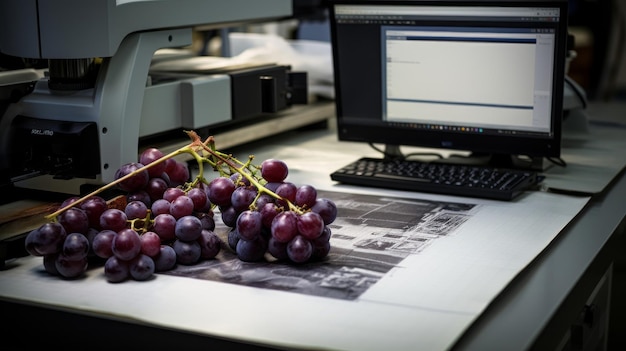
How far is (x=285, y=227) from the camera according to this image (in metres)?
1.26

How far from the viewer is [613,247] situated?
1.54 metres

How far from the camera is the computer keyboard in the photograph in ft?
5.63

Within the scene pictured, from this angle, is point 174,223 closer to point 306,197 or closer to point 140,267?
point 140,267

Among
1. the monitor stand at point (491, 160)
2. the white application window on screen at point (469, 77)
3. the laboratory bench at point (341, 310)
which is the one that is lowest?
the laboratory bench at point (341, 310)

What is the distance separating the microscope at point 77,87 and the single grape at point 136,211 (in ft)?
0.76

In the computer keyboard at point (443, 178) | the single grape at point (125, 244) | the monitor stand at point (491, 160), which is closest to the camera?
the single grape at point (125, 244)

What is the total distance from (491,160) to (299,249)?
2.71ft

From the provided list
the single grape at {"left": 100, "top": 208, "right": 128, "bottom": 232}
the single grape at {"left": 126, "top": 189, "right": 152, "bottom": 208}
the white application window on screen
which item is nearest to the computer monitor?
the white application window on screen

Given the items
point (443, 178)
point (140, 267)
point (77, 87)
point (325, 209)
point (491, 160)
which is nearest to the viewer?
point (140, 267)

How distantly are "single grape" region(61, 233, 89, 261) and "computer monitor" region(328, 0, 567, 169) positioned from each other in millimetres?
873

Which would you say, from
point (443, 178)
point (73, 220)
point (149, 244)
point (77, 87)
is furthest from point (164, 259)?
point (443, 178)

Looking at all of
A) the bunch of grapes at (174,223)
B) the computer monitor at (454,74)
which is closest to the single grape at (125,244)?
the bunch of grapes at (174,223)

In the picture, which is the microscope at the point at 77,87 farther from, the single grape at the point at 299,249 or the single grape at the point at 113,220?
the single grape at the point at 299,249

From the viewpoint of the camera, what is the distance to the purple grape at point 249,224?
128cm
